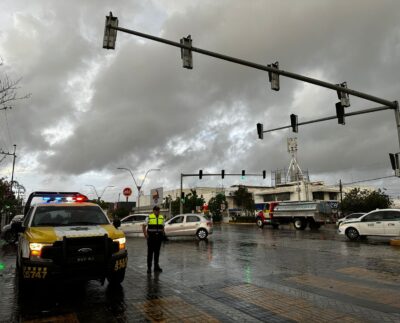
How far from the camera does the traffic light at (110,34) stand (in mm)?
10273

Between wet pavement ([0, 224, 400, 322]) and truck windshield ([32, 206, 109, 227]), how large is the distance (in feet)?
4.55

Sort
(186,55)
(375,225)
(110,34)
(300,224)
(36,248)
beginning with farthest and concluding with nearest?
(300,224) < (375,225) < (186,55) < (110,34) < (36,248)

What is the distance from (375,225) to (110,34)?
51.7 feet

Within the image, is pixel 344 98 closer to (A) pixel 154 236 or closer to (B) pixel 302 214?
(A) pixel 154 236

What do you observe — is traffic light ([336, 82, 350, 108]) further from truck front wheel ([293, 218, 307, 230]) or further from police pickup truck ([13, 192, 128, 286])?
truck front wheel ([293, 218, 307, 230])

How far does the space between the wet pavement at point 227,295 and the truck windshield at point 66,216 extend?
4.55ft

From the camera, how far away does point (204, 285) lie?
834cm

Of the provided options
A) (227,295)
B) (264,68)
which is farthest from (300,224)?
(227,295)

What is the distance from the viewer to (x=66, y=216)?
8.36 m

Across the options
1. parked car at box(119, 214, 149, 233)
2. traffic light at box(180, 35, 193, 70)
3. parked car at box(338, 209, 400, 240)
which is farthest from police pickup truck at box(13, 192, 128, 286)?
parked car at box(119, 214, 149, 233)

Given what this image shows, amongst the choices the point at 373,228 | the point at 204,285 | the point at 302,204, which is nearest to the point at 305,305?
the point at 204,285

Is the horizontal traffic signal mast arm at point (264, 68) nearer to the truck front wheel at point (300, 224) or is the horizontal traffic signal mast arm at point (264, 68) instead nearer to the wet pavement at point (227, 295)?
the wet pavement at point (227, 295)

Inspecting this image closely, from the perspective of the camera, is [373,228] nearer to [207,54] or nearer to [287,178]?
[207,54]

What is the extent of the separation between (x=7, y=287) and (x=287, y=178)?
73133mm
